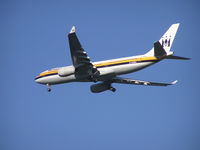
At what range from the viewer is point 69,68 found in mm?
54688

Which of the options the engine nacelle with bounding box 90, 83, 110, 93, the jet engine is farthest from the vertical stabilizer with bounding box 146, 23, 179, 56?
the engine nacelle with bounding box 90, 83, 110, 93

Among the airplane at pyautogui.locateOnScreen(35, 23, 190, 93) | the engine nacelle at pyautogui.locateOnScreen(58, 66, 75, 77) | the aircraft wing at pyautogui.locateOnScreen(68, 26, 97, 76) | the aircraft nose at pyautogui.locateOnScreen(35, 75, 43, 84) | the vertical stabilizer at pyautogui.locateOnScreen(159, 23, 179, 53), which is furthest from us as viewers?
the aircraft nose at pyautogui.locateOnScreen(35, 75, 43, 84)

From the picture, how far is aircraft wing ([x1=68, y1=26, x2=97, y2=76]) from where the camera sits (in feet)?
168

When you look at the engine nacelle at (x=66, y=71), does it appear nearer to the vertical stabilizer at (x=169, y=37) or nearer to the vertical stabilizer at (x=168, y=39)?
the vertical stabilizer at (x=168, y=39)

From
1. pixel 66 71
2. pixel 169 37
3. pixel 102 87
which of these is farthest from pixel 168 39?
pixel 66 71

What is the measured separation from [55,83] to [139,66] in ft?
37.2

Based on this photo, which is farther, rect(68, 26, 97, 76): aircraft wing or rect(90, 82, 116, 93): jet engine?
rect(90, 82, 116, 93): jet engine

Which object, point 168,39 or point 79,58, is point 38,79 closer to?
point 79,58

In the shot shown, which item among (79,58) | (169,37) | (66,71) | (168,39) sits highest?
(169,37)

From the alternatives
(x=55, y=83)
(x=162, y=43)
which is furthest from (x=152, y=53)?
(x=55, y=83)

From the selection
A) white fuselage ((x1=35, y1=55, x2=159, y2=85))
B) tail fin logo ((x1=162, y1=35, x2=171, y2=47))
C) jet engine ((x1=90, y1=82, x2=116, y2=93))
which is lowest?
jet engine ((x1=90, y1=82, x2=116, y2=93))

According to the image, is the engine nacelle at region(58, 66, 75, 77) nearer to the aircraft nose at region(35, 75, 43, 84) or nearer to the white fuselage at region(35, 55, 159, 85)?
the white fuselage at region(35, 55, 159, 85)

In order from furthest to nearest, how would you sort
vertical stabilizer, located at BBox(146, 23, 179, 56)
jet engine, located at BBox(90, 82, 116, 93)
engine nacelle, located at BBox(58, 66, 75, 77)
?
jet engine, located at BBox(90, 82, 116, 93) < vertical stabilizer, located at BBox(146, 23, 179, 56) < engine nacelle, located at BBox(58, 66, 75, 77)

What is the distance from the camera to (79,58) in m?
52.7
